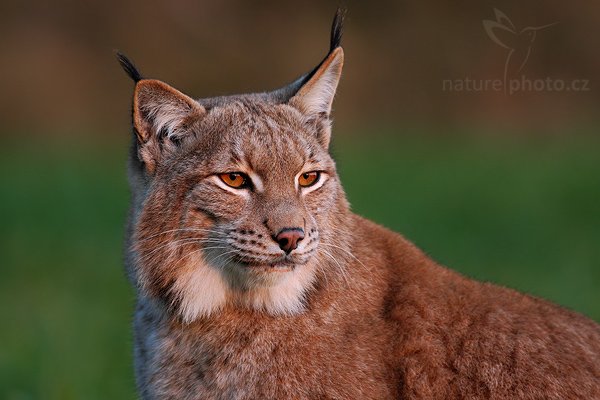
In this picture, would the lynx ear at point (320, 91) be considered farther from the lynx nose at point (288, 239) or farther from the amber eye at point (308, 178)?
the lynx nose at point (288, 239)

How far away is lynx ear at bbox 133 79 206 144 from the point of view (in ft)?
22.1

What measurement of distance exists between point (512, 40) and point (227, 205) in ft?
81.0

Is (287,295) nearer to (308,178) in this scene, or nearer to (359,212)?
(308,178)

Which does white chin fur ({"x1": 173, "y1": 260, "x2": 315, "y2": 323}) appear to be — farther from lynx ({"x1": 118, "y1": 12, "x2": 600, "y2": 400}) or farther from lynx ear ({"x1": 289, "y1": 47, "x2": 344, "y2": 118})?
lynx ear ({"x1": 289, "y1": 47, "x2": 344, "y2": 118})

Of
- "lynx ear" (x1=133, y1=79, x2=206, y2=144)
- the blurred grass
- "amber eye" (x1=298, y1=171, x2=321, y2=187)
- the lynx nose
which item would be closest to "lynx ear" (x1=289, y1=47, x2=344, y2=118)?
"amber eye" (x1=298, y1=171, x2=321, y2=187)

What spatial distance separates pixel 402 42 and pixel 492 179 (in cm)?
1576

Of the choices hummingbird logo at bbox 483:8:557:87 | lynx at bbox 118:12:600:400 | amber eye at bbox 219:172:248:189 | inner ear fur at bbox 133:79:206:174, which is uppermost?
A: hummingbird logo at bbox 483:8:557:87

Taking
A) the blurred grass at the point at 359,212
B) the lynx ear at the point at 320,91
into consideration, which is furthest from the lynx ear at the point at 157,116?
the blurred grass at the point at 359,212

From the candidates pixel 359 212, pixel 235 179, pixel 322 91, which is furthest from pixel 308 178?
pixel 359 212

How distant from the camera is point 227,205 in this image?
652cm

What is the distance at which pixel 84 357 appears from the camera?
10.6 metres

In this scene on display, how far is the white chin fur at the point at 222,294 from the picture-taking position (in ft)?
21.6

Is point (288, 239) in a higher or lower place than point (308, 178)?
lower

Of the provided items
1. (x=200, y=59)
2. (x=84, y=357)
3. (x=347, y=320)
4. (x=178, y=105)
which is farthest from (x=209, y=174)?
(x=200, y=59)
